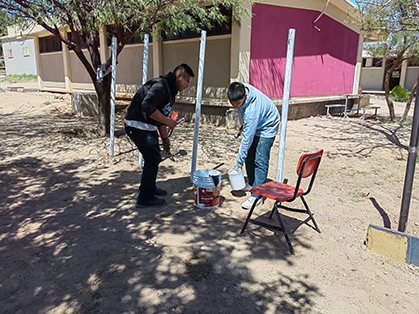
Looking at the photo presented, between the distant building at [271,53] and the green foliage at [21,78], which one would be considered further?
the green foliage at [21,78]

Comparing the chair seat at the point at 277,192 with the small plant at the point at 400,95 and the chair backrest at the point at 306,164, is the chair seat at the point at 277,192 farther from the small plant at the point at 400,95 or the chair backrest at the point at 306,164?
the small plant at the point at 400,95

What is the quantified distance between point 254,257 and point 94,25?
604cm

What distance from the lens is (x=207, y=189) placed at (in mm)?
3971

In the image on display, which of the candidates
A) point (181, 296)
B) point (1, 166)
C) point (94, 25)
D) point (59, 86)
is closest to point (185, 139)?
point (94, 25)

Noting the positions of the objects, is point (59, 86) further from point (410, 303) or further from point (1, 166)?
point (410, 303)

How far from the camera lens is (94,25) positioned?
6922mm

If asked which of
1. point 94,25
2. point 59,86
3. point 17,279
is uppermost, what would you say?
point 94,25

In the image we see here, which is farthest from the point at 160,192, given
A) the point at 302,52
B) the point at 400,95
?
the point at 400,95

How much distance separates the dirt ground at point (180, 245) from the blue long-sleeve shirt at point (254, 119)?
2.84 ft

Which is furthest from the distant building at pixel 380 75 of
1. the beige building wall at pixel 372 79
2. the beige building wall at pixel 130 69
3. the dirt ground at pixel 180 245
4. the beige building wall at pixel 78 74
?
the dirt ground at pixel 180 245

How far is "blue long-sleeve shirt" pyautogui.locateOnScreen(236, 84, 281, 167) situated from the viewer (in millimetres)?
3715

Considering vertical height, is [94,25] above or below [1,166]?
above

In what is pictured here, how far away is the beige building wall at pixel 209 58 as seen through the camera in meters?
9.77

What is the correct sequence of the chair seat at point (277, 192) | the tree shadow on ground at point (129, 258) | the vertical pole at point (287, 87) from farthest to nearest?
the vertical pole at point (287, 87)
the chair seat at point (277, 192)
the tree shadow on ground at point (129, 258)
